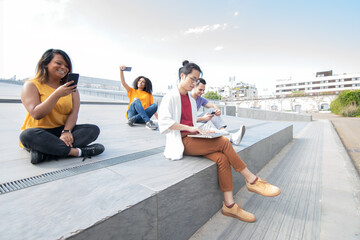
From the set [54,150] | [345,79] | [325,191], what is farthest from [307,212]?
[345,79]

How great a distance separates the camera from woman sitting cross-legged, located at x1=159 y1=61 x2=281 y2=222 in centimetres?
171

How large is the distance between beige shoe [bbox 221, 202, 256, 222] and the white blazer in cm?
68

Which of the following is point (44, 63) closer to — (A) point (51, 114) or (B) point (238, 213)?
(A) point (51, 114)

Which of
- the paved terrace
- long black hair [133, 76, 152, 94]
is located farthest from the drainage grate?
long black hair [133, 76, 152, 94]

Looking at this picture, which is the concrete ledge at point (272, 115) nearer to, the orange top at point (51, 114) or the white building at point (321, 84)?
the orange top at point (51, 114)

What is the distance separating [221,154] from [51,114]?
5.87ft

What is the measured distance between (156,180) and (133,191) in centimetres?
22

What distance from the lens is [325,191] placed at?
2.23m

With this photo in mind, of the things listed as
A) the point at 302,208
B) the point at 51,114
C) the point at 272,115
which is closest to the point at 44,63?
the point at 51,114

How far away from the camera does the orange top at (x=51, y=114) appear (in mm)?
1772

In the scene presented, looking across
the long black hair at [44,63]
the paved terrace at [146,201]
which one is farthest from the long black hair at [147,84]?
the long black hair at [44,63]

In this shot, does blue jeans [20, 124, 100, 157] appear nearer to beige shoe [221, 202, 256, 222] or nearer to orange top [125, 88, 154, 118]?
beige shoe [221, 202, 256, 222]

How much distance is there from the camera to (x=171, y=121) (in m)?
1.73

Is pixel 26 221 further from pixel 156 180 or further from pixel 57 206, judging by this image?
pixel 156 180
